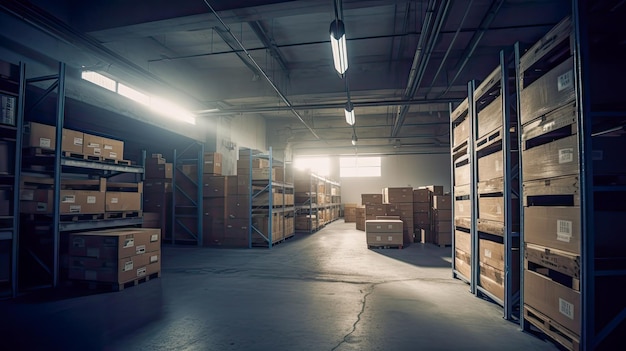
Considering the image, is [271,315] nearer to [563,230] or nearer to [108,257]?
[108,257]

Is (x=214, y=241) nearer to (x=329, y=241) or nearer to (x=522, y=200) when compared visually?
(x=329, y=241)

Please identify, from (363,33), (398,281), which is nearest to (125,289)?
(398,281)

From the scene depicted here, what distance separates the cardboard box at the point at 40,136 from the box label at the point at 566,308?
7.12 m

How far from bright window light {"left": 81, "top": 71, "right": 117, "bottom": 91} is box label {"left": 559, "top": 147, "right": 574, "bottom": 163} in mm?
9242

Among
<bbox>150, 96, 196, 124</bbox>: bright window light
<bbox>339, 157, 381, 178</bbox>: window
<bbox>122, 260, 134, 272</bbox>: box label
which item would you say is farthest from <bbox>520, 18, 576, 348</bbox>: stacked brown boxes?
<bbox>339, 157, 381, 178</bbox>: window

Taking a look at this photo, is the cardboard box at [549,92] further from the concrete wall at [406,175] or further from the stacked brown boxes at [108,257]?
the concrete wall at [406,175]

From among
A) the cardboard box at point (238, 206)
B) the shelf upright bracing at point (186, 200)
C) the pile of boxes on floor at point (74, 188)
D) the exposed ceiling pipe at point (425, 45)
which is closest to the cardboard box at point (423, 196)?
the exposed ceiling pipe at point (425, 45)

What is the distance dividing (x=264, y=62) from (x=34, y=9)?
18.5 ft

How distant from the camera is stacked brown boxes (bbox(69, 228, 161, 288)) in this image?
4789 mm

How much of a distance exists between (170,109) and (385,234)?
806 centimetres

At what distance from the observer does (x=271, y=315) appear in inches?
146

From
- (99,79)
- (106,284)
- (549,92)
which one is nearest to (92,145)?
(106,284)

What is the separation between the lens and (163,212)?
10047mm

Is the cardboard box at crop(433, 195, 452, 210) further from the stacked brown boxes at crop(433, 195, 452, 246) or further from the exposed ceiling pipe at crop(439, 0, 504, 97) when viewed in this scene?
the exposed ceiling pipe at crop(439, 0, 504, 97)
